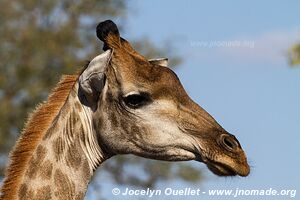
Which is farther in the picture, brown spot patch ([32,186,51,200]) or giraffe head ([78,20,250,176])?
giraffe head ([78,20,250,176])

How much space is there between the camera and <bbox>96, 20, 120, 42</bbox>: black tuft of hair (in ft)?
37.1

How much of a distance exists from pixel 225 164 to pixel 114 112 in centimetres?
137

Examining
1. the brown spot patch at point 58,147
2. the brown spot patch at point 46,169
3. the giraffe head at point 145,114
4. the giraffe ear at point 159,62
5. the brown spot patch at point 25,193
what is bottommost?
the brown spot patch at point 25,193

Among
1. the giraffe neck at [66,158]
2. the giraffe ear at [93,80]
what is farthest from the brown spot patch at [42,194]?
the giraffe ear at [93,80]

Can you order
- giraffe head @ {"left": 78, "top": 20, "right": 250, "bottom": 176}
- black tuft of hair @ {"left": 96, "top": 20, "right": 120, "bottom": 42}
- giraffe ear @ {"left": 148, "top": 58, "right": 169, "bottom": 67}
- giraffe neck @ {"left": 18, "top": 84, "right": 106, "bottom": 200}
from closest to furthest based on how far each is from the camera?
giraffe neck @ {"left": 18, "top": 84, "right": 106, "bottom": 200}
giraffe head @ {"left": 78, "top": 20, "right": 250, "bottom": 176}
black tuft of hair @ {"left": 96, "top": 20, "right": 120, "bottom": 42}
giraffe ear @ {"left": 148, "top": 58, "right": 169, "bottom": 67}

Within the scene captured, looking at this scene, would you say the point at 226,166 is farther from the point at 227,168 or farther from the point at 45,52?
the point at 45,52

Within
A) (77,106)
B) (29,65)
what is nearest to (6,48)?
(29,65)

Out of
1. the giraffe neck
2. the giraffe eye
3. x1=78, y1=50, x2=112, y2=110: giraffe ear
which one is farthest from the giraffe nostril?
x1=78, y1=50, x2=112, y2=110: giraffe ear

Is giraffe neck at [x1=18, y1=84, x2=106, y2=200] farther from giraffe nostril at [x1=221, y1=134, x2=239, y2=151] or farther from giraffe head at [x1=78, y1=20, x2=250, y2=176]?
giraffe nostril at [x1=221, y1=134, x2=239, y2=151]

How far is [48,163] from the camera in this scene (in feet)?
35.0

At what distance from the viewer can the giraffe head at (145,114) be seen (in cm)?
1070

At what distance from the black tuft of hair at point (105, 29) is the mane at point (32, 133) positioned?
1.88ft

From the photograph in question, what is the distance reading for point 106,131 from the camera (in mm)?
10828

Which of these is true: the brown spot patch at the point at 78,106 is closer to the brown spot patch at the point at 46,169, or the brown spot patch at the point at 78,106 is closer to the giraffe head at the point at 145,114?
the giraffe head at the point at 145,114
